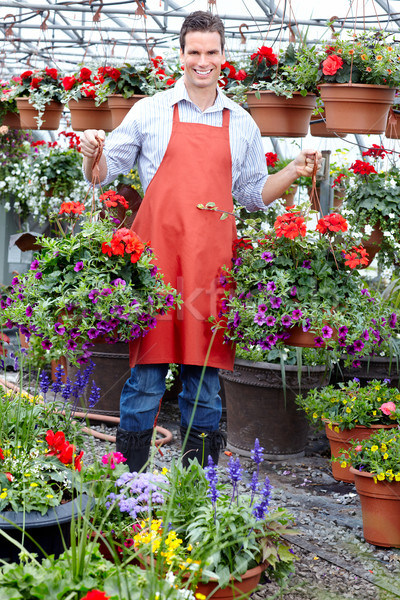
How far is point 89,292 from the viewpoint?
6.84ft

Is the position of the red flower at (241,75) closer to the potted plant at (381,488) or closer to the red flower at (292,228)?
the red flower at (292,228)

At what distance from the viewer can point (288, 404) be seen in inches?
141

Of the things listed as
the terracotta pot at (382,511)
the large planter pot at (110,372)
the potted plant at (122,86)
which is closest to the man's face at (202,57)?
the potted plant at (122,86)

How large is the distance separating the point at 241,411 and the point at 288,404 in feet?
0.75

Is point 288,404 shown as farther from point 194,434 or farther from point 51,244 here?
point 51,244

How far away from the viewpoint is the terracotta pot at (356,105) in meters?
2.68

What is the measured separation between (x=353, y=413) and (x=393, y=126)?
1.32 m

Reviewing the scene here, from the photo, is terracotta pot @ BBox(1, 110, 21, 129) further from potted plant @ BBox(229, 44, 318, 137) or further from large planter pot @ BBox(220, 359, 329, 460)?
large planter pot @ BBox(220, 359, 329, 460)

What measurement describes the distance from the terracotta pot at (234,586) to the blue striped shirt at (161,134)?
1.25 m

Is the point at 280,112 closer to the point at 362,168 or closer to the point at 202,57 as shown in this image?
the point at 362,168

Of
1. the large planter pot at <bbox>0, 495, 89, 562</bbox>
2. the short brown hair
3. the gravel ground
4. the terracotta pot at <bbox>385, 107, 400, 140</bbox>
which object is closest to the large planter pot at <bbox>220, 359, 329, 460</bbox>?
the gravel ground

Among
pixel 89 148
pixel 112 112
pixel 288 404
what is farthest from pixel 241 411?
pixel 89 148

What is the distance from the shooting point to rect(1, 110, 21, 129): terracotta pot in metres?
4.34

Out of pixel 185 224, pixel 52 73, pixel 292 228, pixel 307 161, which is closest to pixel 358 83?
pixel 307 161
